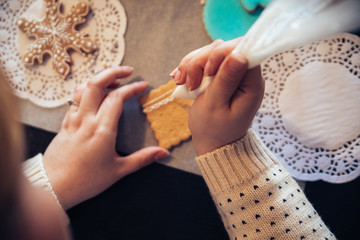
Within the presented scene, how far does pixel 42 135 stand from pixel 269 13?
60cm

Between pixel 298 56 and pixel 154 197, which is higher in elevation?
pixel 298 56

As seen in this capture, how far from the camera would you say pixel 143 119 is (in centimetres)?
60

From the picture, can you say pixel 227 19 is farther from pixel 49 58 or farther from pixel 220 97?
pixel 49 58

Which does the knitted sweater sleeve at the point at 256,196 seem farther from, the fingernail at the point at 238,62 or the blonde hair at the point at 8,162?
the blonde hair at the point at 8,162

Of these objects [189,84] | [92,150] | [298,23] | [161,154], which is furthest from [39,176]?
[298,23]

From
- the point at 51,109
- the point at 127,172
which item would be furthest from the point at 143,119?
the point at 51,109

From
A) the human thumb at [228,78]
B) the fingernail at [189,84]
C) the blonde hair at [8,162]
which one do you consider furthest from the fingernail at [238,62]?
the blonde hair at [8,162]

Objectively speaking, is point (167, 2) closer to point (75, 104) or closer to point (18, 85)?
point (75, 104)

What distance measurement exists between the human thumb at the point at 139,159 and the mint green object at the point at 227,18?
1.01 feet

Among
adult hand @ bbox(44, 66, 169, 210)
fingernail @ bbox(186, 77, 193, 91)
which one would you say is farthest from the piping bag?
adult hand @ bbox(44, 66, 169, 210)

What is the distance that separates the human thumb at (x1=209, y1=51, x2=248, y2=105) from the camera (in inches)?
11.1

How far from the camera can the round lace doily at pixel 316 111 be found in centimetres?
50

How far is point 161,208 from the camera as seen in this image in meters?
0.55

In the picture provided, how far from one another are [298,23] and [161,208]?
0.47 m
